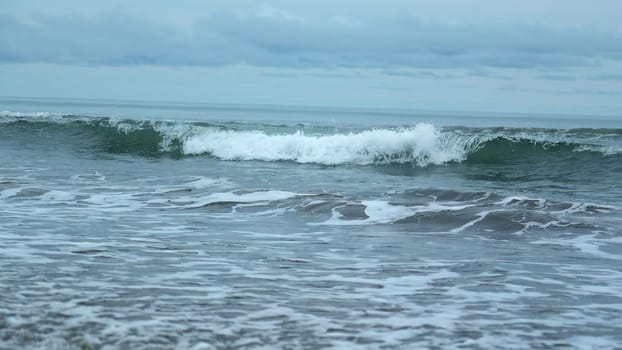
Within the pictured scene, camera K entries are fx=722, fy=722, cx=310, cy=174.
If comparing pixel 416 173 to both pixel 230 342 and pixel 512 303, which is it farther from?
pixel 230 342

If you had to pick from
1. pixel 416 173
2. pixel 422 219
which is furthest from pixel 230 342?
pixel 416 173

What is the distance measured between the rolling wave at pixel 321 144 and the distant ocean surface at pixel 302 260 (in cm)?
334

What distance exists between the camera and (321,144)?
23109 millimetres

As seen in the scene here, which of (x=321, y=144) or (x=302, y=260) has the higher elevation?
(x=321, y=144)

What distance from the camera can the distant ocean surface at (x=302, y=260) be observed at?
4953mm

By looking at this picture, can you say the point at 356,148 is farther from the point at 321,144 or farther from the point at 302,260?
the point at 302,260

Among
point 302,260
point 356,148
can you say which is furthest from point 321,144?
point 302,260

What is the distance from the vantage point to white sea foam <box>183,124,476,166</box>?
2167 centimetres

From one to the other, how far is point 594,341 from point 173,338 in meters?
2.84

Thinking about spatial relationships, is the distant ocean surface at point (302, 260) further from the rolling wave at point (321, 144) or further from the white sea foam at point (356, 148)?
the white sea foam at point (356, 148)

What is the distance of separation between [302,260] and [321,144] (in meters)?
15.7

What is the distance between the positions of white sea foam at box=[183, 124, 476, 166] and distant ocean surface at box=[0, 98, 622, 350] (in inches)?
138

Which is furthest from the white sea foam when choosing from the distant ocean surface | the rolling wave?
the distant ocean surface

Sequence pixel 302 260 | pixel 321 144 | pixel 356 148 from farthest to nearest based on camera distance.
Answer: pixel 321 144 → pixel 356 148 → pixel 302 260
